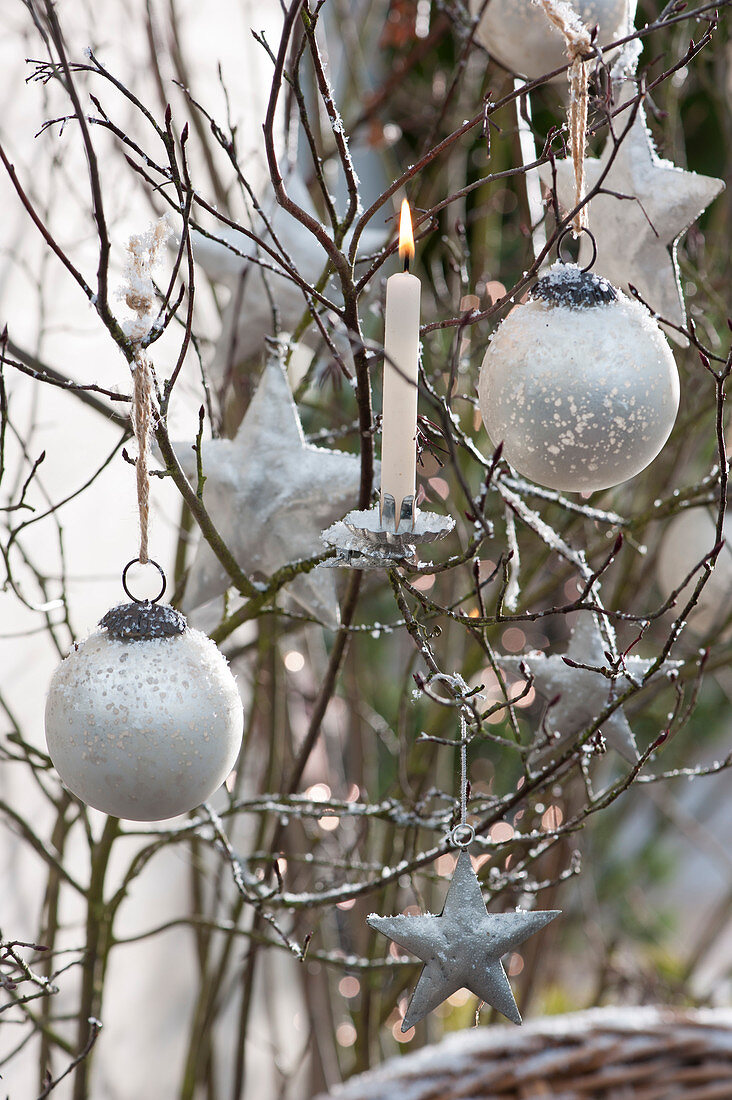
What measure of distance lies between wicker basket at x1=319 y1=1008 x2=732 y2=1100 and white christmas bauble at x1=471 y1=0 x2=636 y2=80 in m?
0.74

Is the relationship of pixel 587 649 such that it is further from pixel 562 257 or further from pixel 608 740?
pixel 562 257

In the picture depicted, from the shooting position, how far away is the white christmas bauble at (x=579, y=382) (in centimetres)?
48

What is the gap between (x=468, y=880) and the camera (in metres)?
0.52

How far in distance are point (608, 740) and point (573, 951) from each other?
237cm

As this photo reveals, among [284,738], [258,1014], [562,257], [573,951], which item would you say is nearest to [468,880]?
[562,257]

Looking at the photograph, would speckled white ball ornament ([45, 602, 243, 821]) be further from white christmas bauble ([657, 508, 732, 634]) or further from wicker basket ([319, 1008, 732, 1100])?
white christmas bauble ([657, 508, 732, 634])

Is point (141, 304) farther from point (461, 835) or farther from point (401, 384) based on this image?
point (461, 835)

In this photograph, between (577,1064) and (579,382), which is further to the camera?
(577,1064)

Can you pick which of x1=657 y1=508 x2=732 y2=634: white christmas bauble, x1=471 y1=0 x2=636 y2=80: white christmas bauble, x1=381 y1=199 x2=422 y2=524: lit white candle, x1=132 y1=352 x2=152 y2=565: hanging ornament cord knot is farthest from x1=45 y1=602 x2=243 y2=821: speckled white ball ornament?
x1=657 y1=508 x2=732 y2=634: white christmas bauble

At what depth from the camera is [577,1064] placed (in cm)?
79

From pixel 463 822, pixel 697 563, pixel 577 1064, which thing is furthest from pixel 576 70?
pixel 577 1064

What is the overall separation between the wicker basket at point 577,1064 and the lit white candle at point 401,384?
21.3 inches

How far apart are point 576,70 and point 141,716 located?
0.39 meters

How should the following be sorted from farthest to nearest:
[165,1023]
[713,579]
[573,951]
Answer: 1. [573,951]
2. [165,1023]
3. [713,579]
